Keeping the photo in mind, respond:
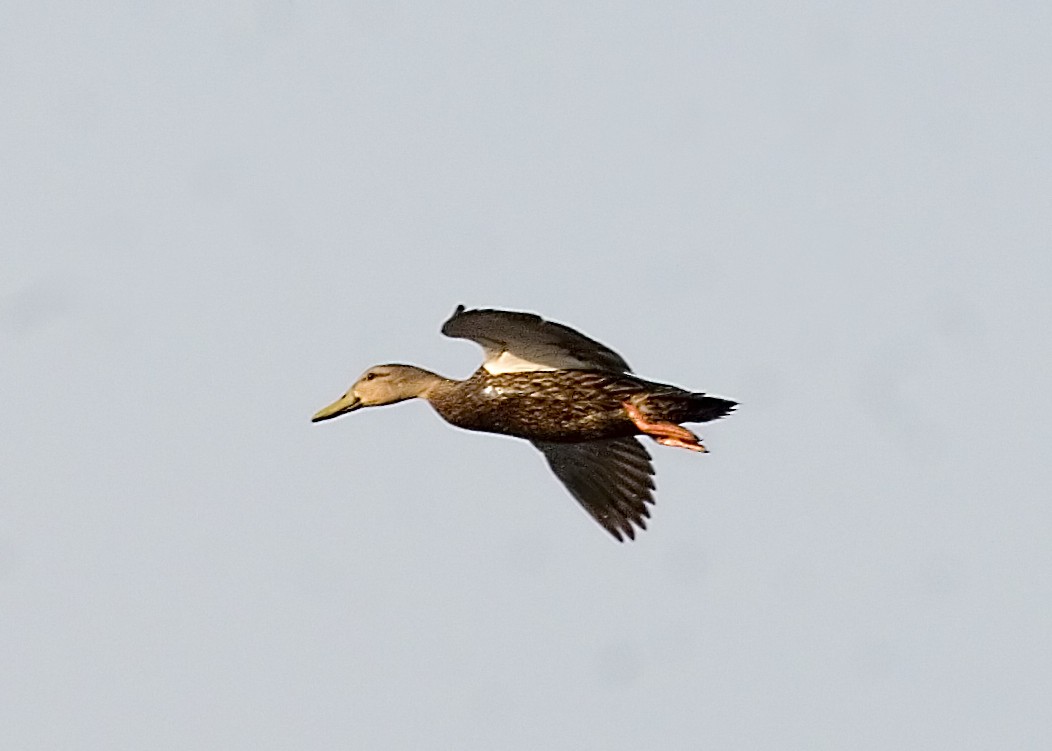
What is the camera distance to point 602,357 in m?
16.5

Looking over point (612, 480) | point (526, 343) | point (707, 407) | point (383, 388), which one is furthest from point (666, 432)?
point (383, 388)

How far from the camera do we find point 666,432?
16.3m

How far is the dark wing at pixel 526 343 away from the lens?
15.9 m

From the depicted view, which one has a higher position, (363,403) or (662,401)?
(363,403)

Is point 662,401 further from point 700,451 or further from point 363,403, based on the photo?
point 363,403

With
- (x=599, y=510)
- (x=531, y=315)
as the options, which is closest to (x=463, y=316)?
(x=531, y=315)

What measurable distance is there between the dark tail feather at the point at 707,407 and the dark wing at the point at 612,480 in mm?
1384

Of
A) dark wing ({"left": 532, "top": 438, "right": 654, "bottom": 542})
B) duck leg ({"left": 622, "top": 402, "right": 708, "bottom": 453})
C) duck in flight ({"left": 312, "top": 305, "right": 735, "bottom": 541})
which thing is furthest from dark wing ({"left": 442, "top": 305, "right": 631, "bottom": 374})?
dark wing ({"left": 532, "top": 438, "right": 654, "bottom": 542})

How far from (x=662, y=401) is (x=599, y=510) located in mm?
1792

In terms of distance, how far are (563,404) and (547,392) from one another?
0.48 feet

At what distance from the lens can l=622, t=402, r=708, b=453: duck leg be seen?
53.3 feet

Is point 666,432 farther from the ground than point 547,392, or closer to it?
closer to it

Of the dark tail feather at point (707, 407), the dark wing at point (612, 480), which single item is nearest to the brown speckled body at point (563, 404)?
the dark tail feather at point (707, 407)

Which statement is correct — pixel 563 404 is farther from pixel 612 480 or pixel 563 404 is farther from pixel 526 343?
pixel 612 480
